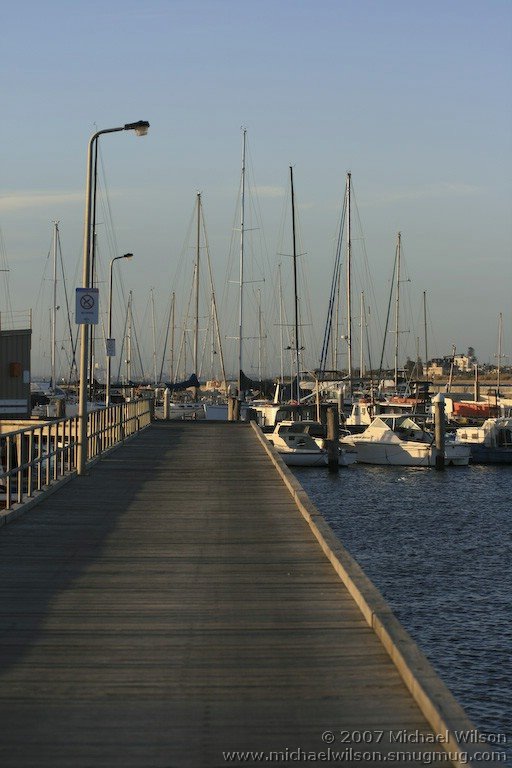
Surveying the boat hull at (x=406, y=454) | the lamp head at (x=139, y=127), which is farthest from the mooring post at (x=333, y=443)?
the lamp head at (x=139, y=127)

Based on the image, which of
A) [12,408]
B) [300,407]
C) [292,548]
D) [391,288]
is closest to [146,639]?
[292,548]

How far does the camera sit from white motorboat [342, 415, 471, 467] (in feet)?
177

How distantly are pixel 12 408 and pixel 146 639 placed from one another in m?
35.8

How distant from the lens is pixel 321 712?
6.72 m

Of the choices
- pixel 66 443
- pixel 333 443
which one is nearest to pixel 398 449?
pixel 333 443

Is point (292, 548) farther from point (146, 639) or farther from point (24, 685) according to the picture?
point (24, 685)

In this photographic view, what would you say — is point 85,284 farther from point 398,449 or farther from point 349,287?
point 349,287

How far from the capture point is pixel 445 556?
2728 centimetres

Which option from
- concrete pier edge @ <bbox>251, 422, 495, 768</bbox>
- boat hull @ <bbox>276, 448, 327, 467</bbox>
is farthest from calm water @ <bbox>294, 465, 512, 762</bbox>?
concrete pier edge @ <bbox>251, 422, 495, 768</bbox>

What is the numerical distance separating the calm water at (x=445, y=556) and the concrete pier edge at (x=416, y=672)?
11.6ft

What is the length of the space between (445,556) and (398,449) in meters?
27.4

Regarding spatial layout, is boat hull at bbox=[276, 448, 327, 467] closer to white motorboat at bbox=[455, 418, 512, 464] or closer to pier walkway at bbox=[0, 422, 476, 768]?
white motorboat at bbox=[455, 418, 512, 464]

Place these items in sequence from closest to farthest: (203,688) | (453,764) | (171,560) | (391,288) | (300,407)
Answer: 1. (453,764)
2. (203,688)
3. (171,560)
4. (300,407)
5. (391,288)

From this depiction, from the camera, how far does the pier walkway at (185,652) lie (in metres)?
6.22
